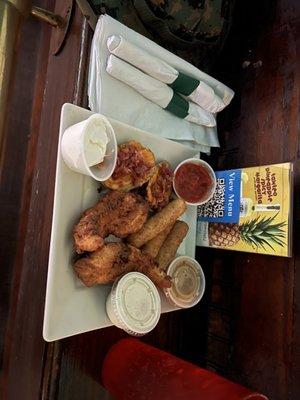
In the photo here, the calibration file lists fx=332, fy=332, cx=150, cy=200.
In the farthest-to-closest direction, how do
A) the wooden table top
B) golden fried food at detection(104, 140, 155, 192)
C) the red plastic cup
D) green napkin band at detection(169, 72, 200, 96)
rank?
green napkin band at detection(169, 72, 200, 96), the wooden table top, golden fried food at detection(104, 140, 155, 192), the red plastic cup

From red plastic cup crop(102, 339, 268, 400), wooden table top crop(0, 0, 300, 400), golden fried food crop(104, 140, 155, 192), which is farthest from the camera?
wooden table top crop(0, 0, 300, 400)

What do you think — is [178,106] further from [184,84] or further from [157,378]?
[157,378]

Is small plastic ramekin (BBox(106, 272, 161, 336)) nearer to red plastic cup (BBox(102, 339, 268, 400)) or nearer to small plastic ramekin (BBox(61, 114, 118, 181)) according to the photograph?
red plastic cup (BBox(102, 339, 268, 400))

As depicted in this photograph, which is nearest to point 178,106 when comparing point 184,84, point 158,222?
point 184,84

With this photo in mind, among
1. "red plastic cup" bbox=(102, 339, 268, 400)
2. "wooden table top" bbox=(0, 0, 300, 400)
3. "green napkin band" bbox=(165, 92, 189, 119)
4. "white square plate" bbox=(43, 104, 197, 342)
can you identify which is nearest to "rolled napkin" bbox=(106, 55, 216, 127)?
"green napkin band" bbox=(165, 92, 189, 119)

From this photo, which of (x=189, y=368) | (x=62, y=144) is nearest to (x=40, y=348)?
(x=189, y=368)

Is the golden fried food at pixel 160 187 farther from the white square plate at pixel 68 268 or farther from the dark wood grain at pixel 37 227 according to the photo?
the dark wood grain at pixel 37 227
